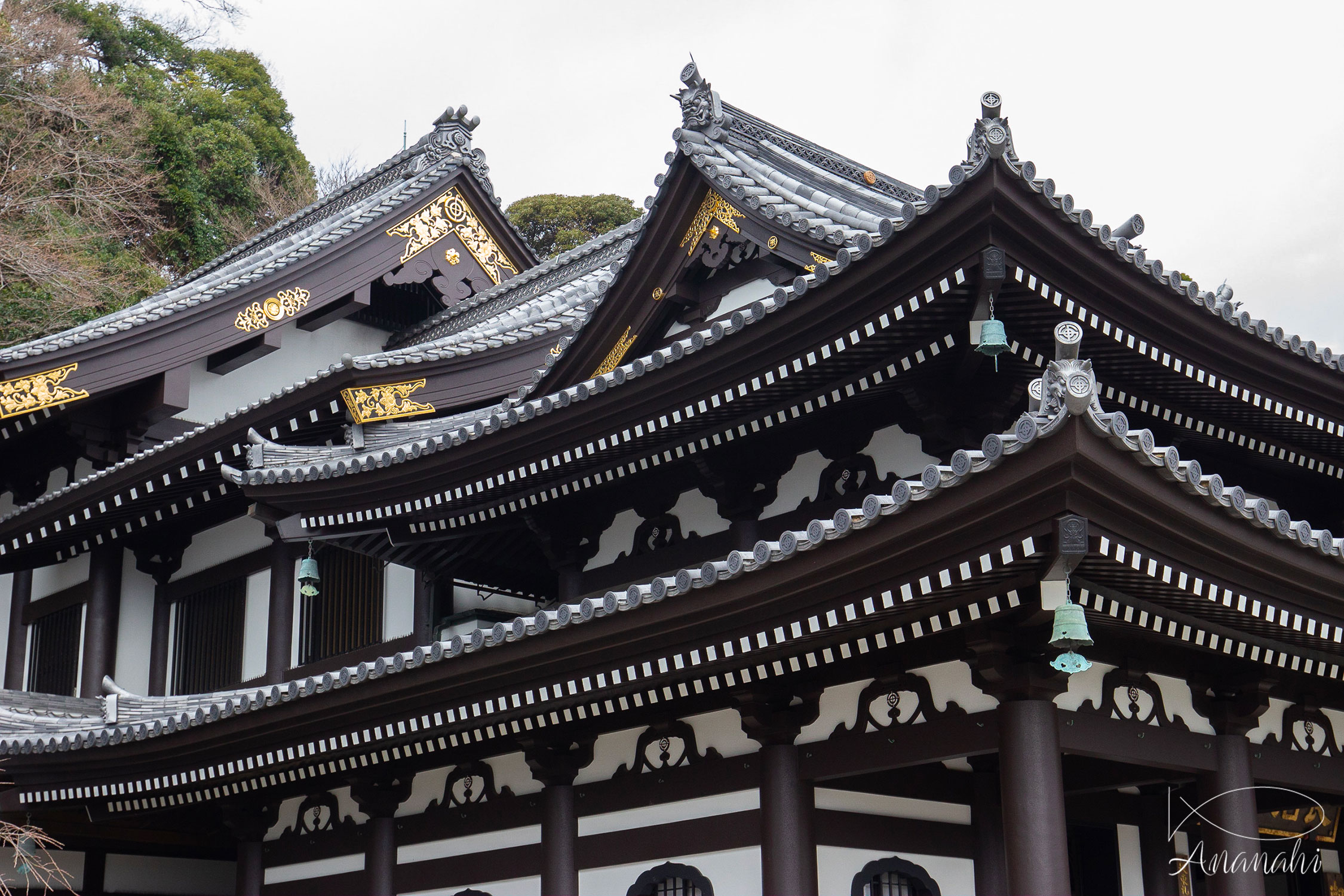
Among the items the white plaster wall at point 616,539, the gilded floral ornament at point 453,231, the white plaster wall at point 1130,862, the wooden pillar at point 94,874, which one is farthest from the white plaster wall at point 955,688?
the gilded floral ornament at point 453,231

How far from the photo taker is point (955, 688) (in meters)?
7.11

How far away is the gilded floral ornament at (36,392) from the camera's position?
12805 millimetres

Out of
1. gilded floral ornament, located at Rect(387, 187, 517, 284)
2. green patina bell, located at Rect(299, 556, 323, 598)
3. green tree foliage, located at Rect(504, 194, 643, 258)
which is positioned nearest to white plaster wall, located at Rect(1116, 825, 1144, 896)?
green patina bell, located at Rect(299, 556, 323, 598)

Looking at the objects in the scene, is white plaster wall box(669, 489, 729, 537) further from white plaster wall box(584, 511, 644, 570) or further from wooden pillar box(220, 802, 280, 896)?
wooden pillar box(220, 802, 280, 896)

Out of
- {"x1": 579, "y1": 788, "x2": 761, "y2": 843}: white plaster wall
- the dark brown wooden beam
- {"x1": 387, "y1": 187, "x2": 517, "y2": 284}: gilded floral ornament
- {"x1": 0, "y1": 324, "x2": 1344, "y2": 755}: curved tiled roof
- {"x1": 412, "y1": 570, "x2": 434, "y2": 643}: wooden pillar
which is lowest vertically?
{"x1": 579, "y1": 788, "x2": 761, "y2": 843}: white plaster wall

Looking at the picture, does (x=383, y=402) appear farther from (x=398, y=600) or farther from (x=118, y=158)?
(x=118, y=158)

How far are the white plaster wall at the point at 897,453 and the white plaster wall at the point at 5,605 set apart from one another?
11.2 metres

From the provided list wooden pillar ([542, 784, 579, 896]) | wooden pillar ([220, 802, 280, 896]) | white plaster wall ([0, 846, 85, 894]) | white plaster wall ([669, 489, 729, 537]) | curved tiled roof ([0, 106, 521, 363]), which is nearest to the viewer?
wooden pillar ([542, 784, 579, 896])

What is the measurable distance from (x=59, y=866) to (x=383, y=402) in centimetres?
491

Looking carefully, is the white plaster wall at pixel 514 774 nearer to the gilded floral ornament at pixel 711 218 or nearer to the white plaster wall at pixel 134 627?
the gilded floral ornament at pixel 711 218

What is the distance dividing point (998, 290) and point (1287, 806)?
473 cm

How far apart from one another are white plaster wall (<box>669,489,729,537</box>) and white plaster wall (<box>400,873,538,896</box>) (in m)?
2.61

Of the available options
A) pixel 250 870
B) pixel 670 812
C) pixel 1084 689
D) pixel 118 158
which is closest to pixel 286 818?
pixel 250 870

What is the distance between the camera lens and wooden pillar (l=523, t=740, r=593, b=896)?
29.0ft
